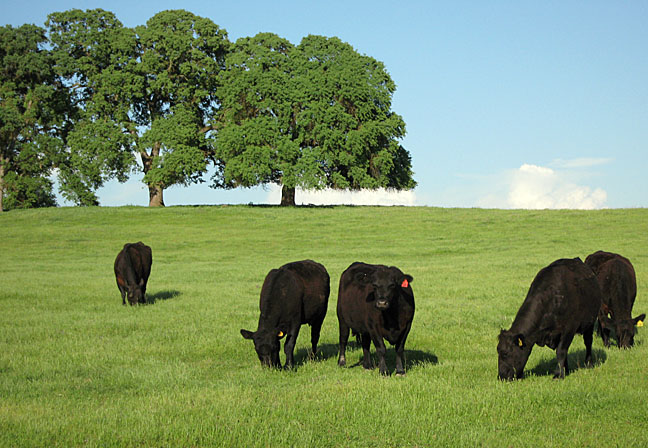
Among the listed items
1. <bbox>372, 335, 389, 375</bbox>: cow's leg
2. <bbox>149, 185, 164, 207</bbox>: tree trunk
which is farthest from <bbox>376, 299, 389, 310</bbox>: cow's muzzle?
<bbox>149, 185, 164, 207</bbox>: tree trunk

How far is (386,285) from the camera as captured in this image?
8914mm

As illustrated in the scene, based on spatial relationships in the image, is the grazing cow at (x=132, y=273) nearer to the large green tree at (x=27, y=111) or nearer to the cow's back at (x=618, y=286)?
the cow's back at (x=618, y=286)

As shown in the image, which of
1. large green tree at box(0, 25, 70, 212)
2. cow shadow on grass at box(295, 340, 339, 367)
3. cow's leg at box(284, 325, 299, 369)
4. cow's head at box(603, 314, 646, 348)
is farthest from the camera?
large green tree at box(0, 25, 70, 212)

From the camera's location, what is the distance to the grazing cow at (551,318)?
29.0ft

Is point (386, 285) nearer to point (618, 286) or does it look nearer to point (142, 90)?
point (618, 286)

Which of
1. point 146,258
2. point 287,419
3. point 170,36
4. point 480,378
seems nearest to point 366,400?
point 287,419

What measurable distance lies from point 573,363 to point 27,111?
5245 centimetres

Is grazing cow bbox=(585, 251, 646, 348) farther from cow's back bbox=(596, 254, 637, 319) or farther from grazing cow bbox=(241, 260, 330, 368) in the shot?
grazing cow bbox=(241, 260, 330, 368)

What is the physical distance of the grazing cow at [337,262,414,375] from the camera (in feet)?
29.4

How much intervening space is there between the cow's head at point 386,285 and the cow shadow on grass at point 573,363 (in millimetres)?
2511

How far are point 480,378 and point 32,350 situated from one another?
8576 mm

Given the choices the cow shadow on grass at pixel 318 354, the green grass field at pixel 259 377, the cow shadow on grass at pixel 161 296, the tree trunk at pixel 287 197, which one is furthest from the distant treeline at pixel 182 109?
the cow shadow on grass at pixel 318 354

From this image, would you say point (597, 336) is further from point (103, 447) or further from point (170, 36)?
point (170, 36)

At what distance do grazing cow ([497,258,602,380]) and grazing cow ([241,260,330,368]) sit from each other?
10.8 feet
